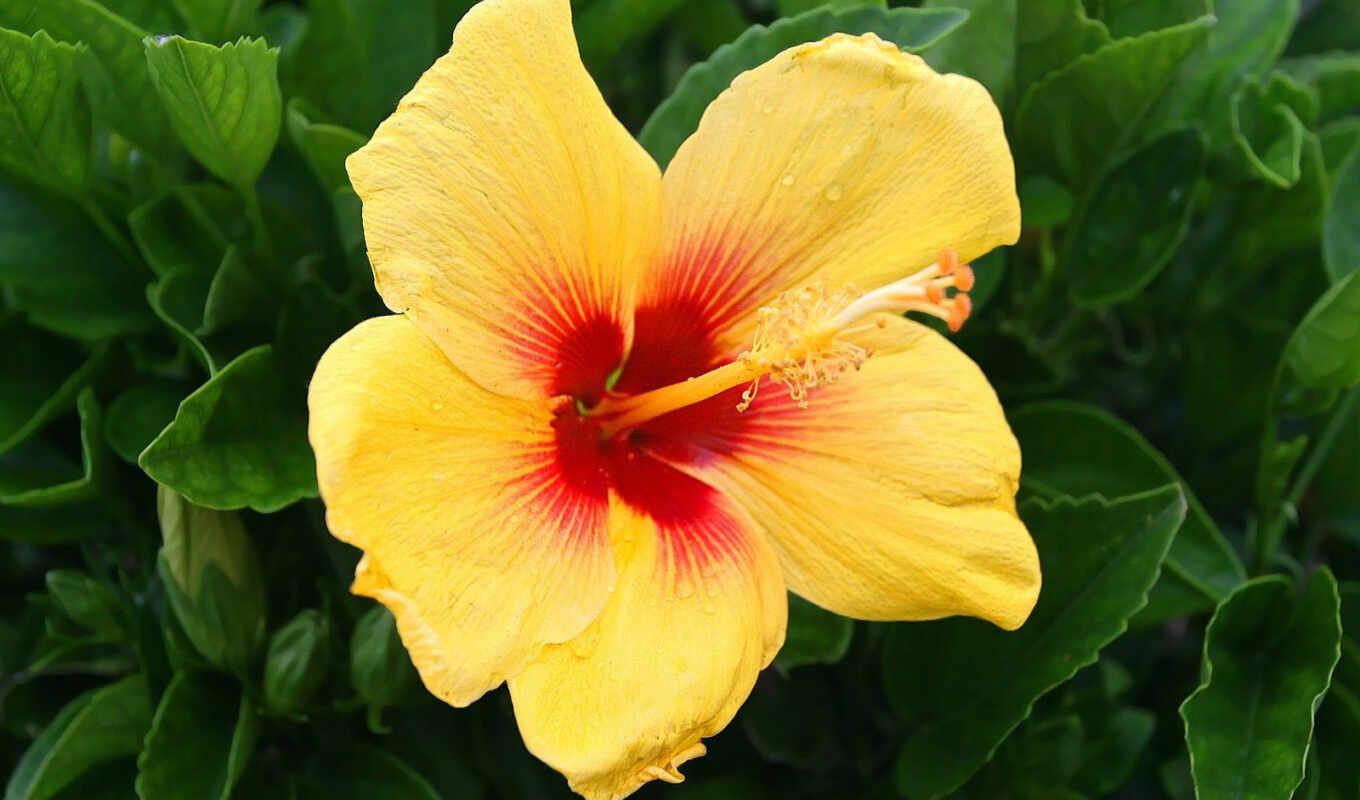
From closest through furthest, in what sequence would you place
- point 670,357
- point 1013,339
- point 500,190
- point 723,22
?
point 500,190 → point 670,357 → point 1013,339 → point 723,22

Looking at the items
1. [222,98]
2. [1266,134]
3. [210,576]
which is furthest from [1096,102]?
[210,576]

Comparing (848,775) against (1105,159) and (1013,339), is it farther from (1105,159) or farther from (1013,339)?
(1105,159)

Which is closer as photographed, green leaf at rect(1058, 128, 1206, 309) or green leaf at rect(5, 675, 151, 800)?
green leaf at rect(5, 675, 151, 800)

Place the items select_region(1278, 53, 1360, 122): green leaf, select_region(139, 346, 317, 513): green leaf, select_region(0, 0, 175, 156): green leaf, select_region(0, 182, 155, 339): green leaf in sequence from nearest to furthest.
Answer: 1. select_region(139, 346, 317, 513): green leaf
2. select_region(0, 0, 175, 156): green leaf
3. select_region(0, 182, 155, 339): green leaf
4. select_region(1278, 53, 1360, 122): green leaf

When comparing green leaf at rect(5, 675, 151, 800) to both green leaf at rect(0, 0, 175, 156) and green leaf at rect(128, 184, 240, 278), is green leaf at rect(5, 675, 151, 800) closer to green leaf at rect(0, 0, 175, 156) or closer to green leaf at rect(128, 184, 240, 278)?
green leaf at rect(128, 184, 240, 278)

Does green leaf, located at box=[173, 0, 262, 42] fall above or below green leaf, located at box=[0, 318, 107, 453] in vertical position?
above

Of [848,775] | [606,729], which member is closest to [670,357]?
[606,729]

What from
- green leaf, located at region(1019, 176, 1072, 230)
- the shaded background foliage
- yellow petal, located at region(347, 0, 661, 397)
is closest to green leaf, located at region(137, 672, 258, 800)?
the shaded background foliage
